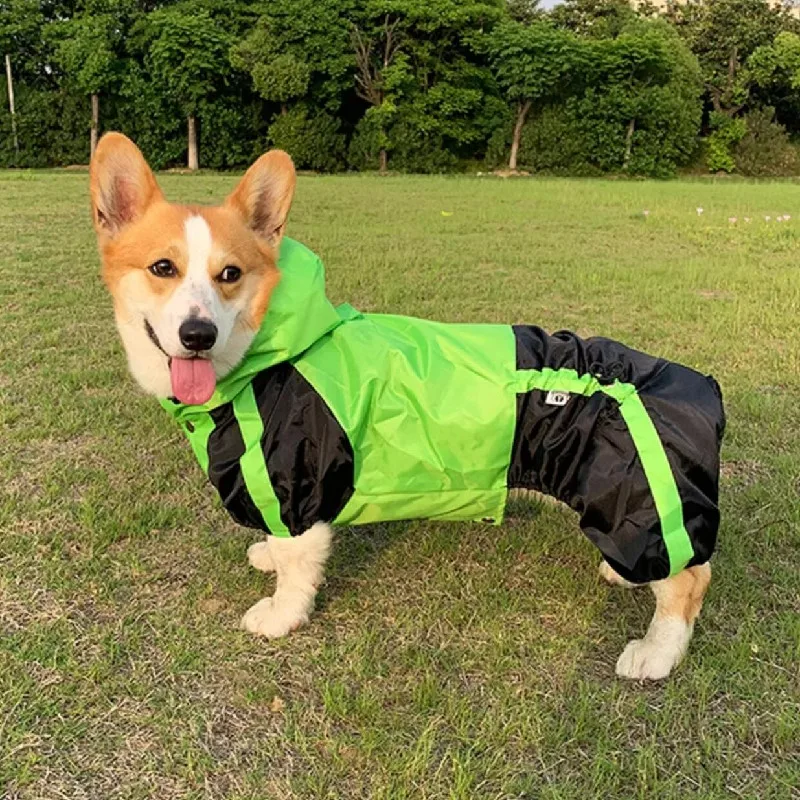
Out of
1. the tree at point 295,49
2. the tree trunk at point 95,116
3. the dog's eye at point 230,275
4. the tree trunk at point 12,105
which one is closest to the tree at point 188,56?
the tree at point 295,49

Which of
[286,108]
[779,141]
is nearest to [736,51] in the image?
[779,141]

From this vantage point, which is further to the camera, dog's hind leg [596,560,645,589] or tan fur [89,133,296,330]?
dog's hind leg [596,560,645,589]

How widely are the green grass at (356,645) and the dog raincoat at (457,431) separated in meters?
0.48

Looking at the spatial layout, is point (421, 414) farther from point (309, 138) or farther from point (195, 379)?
point (309, 138)

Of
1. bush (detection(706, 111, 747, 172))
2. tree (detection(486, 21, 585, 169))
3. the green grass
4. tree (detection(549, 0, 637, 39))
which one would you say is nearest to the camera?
the green grass

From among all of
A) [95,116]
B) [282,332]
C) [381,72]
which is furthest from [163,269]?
[381,72]

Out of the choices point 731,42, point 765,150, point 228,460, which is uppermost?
point 731,42

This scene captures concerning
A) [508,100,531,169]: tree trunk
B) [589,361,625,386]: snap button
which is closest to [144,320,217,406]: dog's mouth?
[589,361,625,386]: snap button

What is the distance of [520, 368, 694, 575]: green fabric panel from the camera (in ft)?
8.20

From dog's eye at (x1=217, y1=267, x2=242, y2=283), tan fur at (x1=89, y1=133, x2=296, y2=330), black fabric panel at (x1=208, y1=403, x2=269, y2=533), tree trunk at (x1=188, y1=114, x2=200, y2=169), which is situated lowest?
tree trunk at (x1=188, y1=114, x2=200, y2=169)

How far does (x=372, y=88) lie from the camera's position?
34.5 m

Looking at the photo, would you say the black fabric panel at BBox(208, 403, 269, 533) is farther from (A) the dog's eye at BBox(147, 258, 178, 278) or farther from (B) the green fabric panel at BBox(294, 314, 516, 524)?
(A) the dog's eye at BBox(147, 258, 178, 278)

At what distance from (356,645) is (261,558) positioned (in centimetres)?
69

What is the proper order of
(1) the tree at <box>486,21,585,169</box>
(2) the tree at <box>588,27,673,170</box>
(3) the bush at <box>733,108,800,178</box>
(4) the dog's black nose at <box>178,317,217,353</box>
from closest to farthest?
1. (4) the dog's black nose at <box>178,317,217,353</box>
2. (1) the tree at <box>486,21,585,169</box>
3. (2) the tree at <box>588,27,673,170</box>
4. (3) the bush at <box>733,108,800,178</box>
